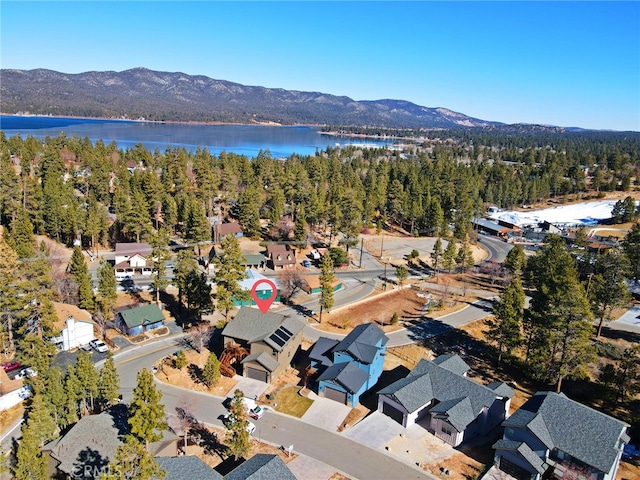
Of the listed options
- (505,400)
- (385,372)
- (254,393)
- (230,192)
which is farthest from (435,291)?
(230,192)

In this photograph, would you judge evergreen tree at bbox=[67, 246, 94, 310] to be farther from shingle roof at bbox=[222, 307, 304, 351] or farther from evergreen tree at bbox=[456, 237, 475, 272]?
evergreen tree at bbox=[456, 237, 475, 272]

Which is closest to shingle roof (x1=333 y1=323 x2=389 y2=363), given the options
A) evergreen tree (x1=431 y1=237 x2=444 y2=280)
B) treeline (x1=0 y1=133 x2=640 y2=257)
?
evergreen tree (x1=431 y1=237 x2=444 y2=280)

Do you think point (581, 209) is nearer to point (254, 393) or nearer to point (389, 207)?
point (389, 207)

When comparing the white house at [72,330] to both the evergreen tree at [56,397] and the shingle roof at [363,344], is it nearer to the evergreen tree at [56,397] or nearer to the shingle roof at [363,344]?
the evergreen tree at [56,397]

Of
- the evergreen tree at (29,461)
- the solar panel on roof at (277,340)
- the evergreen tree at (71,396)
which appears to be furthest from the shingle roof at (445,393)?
the evergreen tree at (29,461)

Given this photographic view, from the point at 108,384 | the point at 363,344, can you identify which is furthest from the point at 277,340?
the point at 108,384

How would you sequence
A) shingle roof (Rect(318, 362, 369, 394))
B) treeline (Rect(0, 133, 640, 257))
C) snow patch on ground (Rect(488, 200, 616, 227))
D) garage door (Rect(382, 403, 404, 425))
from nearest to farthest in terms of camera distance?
garage door (Rect(382, 403, 404, 425)), shingle roof (Rect(318, 362, 369, 394)), treeline (Rect(0, 133, 640, 257)), snow patch on ground (Rect(488, 200, 616, 227))

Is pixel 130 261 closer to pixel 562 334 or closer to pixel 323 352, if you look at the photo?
pixel 323 352
